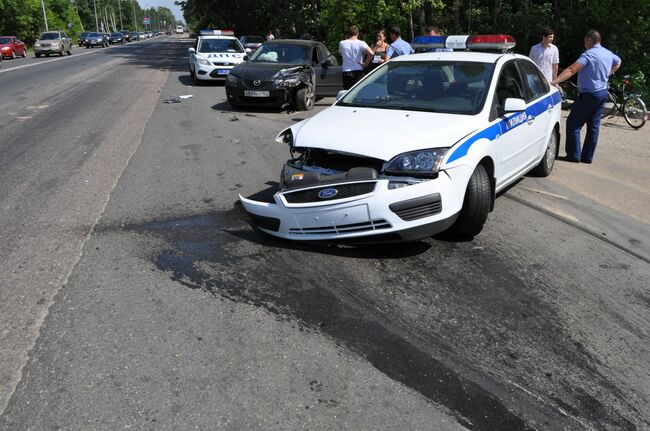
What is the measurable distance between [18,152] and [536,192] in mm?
7174

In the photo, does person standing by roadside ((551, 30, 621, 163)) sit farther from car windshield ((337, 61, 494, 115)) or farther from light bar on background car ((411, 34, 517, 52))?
car windshield ((337, 61, 494, 115))

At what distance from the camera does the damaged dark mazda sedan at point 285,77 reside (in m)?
12.5

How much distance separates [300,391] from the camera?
2.91 metres

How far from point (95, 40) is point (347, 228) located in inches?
2432

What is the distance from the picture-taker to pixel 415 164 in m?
4.41

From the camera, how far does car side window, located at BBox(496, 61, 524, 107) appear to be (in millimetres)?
5533

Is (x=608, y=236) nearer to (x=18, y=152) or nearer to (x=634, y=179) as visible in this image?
(x=634, y=179)

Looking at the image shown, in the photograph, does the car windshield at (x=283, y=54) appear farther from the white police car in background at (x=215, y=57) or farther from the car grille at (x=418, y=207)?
the car grille at (x=418, y=207)

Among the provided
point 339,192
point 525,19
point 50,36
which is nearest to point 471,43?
point 339,192

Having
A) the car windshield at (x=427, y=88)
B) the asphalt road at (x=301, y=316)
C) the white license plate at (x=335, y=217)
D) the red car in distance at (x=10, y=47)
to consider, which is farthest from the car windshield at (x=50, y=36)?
the white license plate at (x=335, y=217)

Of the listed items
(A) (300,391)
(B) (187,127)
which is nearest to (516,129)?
(A) (300,391)

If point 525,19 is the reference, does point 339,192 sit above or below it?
below

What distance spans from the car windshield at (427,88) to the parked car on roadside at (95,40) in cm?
5989

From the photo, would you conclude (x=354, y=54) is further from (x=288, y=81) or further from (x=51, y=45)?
(x=51, y=45)
